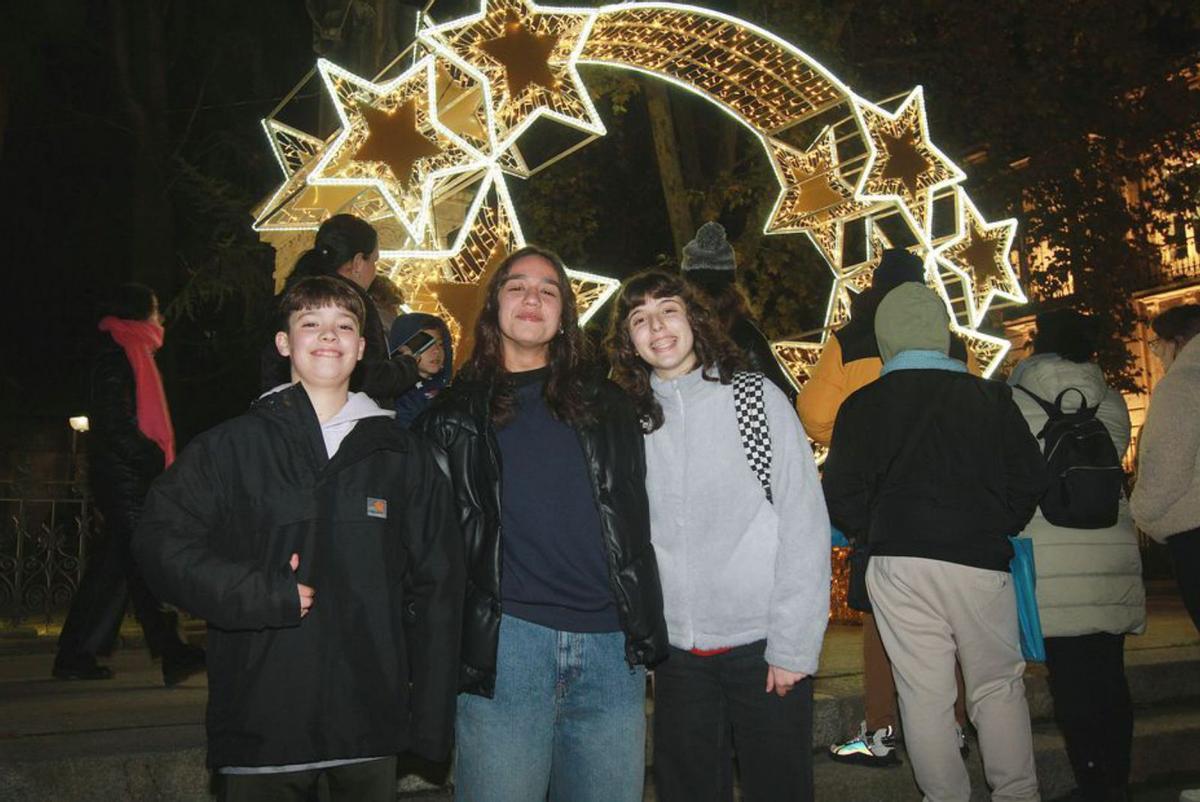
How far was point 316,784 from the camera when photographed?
285 cm

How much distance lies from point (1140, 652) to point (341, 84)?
218 inches

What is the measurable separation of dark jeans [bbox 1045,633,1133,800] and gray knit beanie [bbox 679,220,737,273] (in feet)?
6.68

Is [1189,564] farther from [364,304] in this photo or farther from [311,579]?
[311,579]

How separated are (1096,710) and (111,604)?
14.8ft

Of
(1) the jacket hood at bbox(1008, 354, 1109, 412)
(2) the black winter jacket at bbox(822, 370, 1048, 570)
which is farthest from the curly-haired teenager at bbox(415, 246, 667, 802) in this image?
(1) the jacket hood at bbox(1008, 354, 1109, 412)

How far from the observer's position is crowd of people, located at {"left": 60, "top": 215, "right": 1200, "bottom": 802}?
278 centimetres

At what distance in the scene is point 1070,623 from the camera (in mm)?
4348

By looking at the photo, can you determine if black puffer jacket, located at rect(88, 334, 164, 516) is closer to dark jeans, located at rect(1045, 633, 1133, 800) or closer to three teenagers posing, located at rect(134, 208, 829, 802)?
three teenagers posing, located at rect(134, 208, 829, 802)

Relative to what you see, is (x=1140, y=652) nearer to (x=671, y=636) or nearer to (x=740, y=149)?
(x=671, y=636)

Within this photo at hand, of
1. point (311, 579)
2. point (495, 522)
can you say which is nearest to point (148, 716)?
point (311, 579)

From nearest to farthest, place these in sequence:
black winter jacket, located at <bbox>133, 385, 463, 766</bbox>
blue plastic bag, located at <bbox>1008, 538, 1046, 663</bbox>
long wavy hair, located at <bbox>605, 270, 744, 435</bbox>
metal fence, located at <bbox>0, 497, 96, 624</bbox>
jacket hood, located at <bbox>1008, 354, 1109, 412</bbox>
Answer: black winter jacket, located at <bbox>133, 385, 463, 766</bbox>, long wavy hair, located at <bbox>605, 270, 744, 435</bbox>, blue plastic bag, located at <bbox>1008, 538, 1046, 663</bbox>, jacket hood, located at <bbox>1008, 354, 1109, 412</bbox>, metal fence, located at <bbox>0, 497, 96, 624</bbox>

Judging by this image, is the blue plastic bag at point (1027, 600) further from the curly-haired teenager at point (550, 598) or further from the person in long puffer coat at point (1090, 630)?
the curly-haired teenager at point (550, 598)

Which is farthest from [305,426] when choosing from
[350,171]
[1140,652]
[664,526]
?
[1140,652]

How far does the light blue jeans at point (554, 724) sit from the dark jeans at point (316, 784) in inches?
10.2
